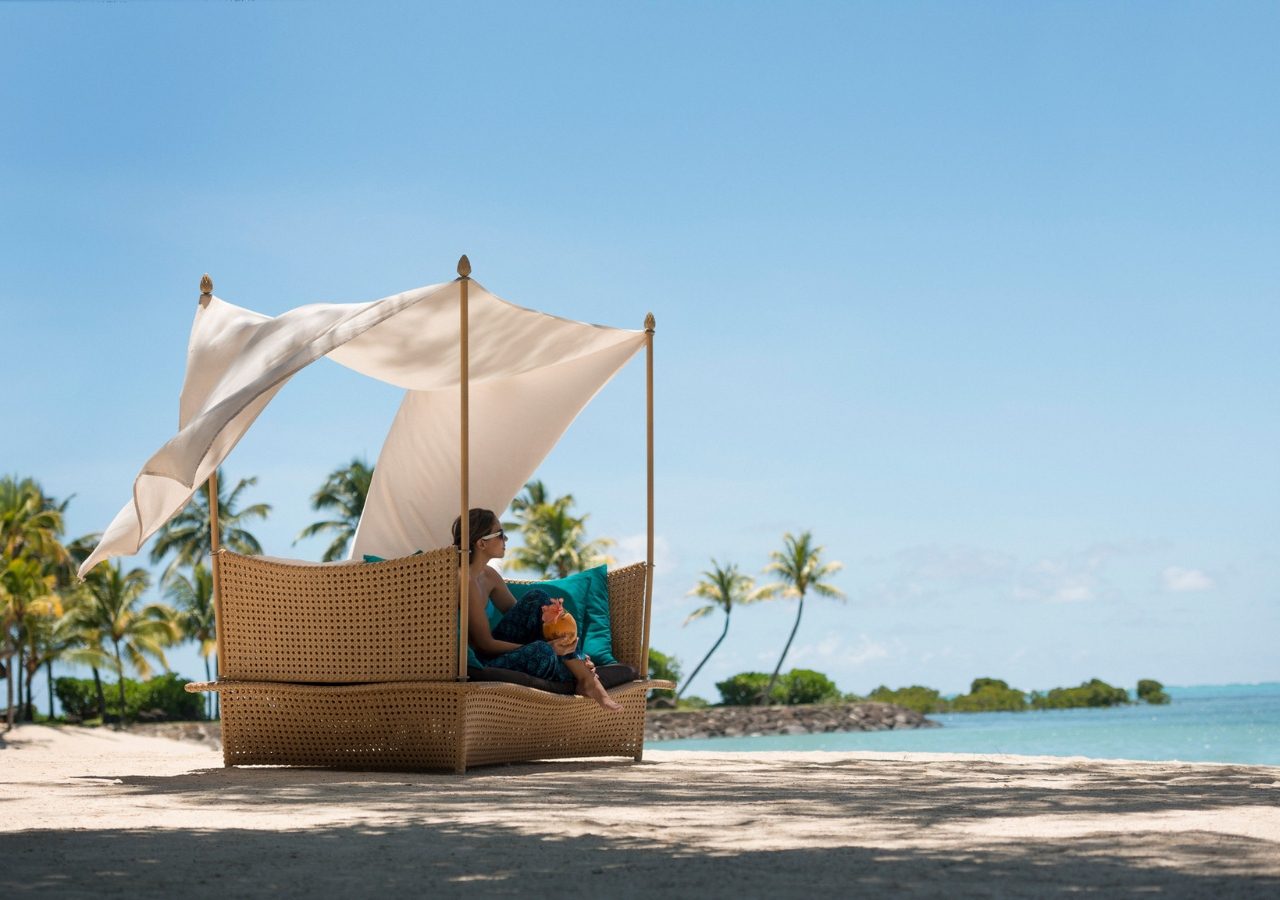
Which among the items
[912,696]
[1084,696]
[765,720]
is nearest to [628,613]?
[765,720]

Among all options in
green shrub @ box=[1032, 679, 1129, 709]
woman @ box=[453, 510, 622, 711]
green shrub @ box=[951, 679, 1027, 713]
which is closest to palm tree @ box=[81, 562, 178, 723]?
woman @ box=[453, 510, 622, 711]

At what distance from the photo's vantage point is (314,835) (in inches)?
120

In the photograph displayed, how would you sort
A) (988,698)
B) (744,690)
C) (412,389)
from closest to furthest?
(412,389) < (744,690) < (988,698)

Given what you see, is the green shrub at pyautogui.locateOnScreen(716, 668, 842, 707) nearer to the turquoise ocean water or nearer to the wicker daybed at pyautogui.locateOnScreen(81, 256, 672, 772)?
the turquoise ocean water

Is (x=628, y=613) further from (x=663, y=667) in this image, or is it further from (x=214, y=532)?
(x=663, y=667)

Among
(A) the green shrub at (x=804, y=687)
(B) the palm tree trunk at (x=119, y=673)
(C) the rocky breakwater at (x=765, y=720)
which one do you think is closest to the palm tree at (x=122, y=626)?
(B) the palm tree trunk at (x=119, y=673)

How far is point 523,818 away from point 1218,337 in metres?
59.1

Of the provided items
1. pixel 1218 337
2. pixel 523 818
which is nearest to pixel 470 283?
pixel 523 818

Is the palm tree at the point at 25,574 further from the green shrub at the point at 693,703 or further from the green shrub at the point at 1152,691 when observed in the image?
the green shrub at the point at 1152,691

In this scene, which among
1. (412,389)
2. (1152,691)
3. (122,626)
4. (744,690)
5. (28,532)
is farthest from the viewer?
(1152,691)

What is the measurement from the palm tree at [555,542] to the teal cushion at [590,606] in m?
31.2

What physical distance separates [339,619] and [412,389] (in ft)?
6.51

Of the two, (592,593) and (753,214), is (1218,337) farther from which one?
(592,593)

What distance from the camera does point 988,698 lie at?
6769 centimetres
